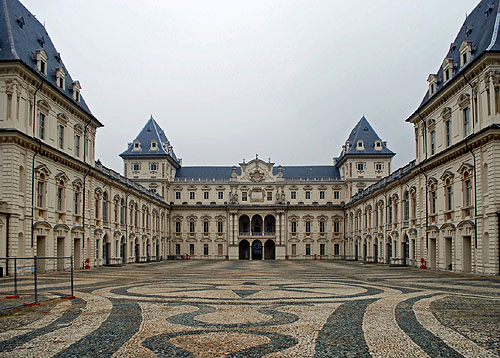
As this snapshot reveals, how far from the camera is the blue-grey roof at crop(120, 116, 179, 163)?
3287 inches

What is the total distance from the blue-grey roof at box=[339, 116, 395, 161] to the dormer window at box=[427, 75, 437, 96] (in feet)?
135

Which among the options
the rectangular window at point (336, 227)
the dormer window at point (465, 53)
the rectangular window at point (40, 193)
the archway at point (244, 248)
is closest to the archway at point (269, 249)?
the archway at point (244, 248)

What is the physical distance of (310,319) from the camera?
12.8 m

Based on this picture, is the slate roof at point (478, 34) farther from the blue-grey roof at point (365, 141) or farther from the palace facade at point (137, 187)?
the blue-grey roof at point (365, 141)

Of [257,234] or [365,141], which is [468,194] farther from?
[257,234]

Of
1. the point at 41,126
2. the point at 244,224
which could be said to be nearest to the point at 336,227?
the point at 244,224

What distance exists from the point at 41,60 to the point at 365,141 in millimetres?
60032

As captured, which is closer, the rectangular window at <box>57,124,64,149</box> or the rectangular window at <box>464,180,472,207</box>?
the rectangular window at <box>464,180,472,207</box>

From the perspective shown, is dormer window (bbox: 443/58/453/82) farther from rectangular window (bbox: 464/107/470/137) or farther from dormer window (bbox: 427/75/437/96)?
rectangular window (bbox: 464/107/470/137)

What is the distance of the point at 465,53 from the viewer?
34.5m

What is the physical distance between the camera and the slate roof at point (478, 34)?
103 feet

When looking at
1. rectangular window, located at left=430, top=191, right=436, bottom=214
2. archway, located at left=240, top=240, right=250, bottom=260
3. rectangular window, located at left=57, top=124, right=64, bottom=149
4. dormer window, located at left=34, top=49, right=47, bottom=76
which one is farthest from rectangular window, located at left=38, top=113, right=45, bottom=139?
archway, located at left=240, top=240, right=250, bottom=260

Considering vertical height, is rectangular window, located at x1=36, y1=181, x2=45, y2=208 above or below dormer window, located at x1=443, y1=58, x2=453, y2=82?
below

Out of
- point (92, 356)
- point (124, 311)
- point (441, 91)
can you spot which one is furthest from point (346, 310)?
point (441, 91)
